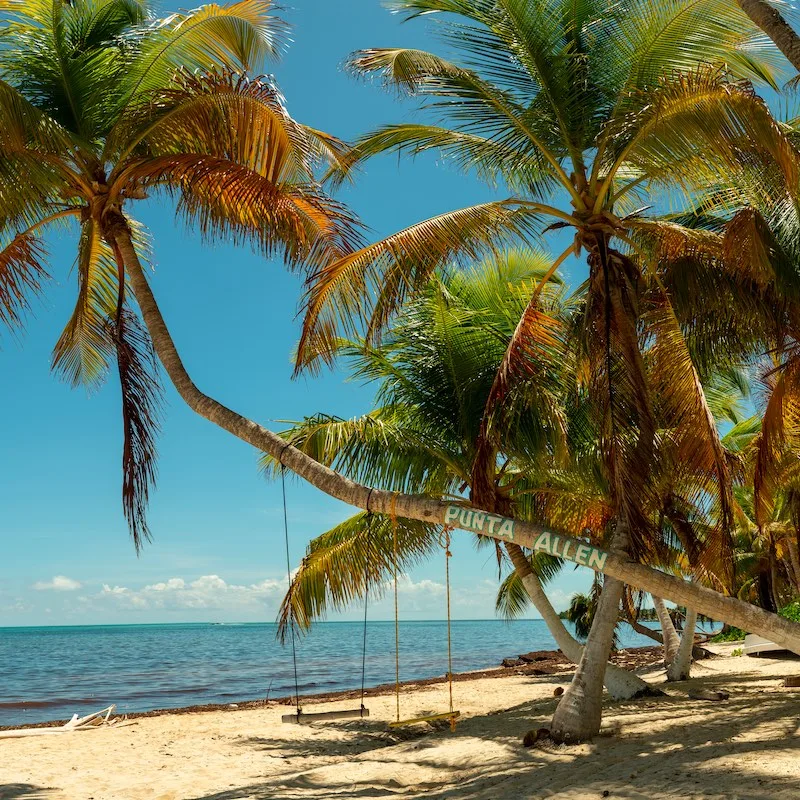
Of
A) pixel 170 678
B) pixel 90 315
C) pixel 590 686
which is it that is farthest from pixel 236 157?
pixel 170 678

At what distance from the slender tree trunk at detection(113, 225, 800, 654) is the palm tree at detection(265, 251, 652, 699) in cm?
254

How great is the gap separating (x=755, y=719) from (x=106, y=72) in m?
8.76

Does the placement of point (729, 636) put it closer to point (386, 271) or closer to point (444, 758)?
point (444, 758)

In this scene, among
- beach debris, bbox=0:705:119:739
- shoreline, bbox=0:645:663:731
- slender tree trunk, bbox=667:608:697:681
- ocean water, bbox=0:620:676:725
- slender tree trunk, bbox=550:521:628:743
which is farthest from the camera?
ocean water, bbox=0:620:676:725

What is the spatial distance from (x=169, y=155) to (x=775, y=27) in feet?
17.1

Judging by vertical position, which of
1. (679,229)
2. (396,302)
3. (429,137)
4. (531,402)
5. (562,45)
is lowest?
(531,402)

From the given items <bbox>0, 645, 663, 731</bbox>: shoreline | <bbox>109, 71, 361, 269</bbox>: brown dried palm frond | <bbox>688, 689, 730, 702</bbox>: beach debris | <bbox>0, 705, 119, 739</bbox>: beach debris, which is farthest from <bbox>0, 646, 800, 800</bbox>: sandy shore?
<bbox>109, 71, 361, 269</bbox>: brown dried palm frond

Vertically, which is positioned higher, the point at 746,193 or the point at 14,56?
the point at 14,56

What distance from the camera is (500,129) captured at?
8.45m

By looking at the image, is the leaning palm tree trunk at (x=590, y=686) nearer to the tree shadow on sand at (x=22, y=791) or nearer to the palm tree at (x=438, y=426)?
the palm tree at (x=438, y=426)

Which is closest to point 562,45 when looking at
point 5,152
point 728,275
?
point 728,275

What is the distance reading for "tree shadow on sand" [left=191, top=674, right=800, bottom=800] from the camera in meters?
6.00

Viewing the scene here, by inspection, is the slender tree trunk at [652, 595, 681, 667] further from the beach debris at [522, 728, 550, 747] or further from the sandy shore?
the beach debris at [522, 728, 550, 747]

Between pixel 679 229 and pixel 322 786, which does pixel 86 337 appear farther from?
pixel 679 229
